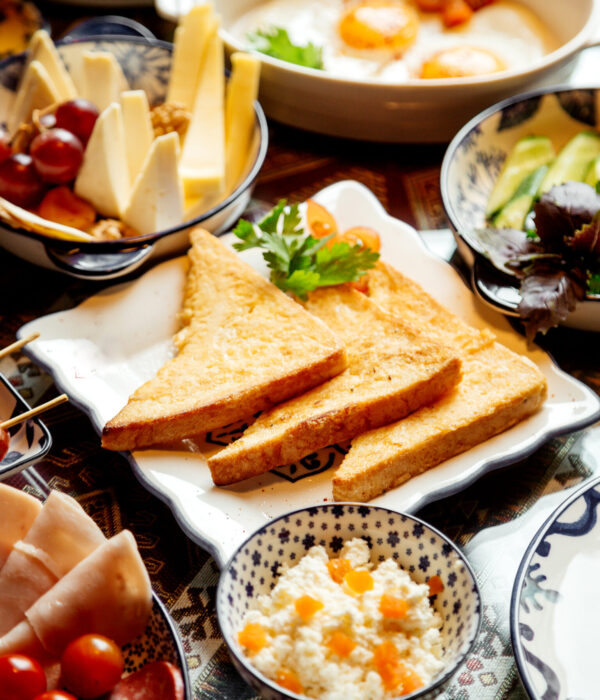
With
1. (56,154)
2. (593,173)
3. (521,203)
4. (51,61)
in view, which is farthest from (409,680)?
(51,61)

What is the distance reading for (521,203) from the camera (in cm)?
308

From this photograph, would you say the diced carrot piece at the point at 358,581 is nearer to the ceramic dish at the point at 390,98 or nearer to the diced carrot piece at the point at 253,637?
the diced carrot piece at the point at 253,637

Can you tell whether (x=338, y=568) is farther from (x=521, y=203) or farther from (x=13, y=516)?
(x=521, y=203)

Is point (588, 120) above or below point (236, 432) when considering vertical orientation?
above

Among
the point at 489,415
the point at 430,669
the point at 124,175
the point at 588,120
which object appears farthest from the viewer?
the point at 588,120

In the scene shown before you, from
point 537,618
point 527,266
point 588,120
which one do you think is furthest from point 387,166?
point 537,618

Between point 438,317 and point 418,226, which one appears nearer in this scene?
point 438,317

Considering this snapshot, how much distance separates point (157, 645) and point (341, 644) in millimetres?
428

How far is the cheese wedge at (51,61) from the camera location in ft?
10.7

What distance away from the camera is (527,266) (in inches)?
104

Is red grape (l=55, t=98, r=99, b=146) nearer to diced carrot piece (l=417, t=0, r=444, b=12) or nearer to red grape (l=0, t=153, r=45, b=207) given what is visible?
red grape (l=0, t=153, r=45, b=207)

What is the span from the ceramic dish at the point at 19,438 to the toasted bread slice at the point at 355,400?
46 cm

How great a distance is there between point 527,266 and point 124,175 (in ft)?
5.09

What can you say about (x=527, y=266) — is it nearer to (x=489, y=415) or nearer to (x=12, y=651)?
(x=489, y=415)
